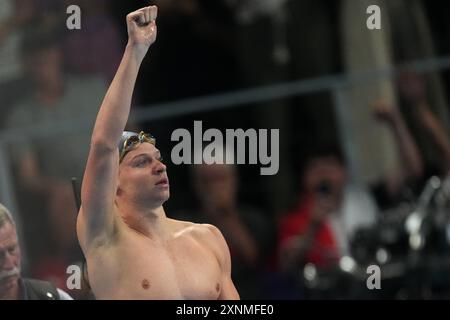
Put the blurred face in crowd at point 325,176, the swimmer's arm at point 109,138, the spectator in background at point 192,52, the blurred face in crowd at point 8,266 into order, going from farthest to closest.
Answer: the blurred face in crowd at point 325,176, the spectator in background at point 192,52, the blurred face in crowd at point 8,266, the swimmer's arm at point 109,138

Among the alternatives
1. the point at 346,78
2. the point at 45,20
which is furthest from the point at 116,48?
the point at 346,78

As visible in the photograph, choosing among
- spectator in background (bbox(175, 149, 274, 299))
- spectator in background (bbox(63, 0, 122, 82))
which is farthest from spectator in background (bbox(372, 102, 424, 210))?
spectator in background (bbox(63, 0, 122, 82))

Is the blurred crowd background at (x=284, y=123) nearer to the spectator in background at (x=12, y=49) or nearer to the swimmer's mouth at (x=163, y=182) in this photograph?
the spectator in background at (x=12, y=49)

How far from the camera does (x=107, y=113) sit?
2.12 m

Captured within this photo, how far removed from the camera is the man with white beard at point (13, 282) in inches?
92.4

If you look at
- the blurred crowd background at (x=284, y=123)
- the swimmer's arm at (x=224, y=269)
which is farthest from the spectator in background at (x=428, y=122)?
the swimmer's arm at (x=224, y=269)

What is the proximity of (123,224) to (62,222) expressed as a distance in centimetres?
56

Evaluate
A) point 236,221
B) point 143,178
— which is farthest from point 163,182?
point 236,221

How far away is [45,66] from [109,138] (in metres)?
0.94

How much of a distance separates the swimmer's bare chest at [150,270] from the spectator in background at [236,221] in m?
0.38

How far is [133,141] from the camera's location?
2275 mm
